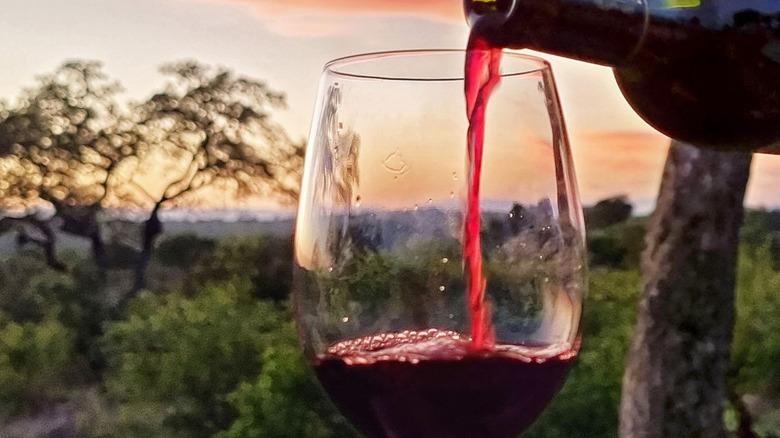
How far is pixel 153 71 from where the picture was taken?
Result: 0.91 metres

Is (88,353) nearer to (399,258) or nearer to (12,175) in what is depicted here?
(12,175)

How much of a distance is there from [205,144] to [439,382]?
57 centimetres

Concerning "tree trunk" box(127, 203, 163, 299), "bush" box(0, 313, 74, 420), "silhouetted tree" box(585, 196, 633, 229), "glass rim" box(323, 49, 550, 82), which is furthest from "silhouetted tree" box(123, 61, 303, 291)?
"glass rim" box(323, 49, 550, 82)

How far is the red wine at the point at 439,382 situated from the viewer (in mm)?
444

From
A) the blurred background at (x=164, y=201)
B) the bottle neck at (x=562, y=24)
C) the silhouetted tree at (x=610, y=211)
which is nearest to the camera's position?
the bottle neck at (x=562, y=24)

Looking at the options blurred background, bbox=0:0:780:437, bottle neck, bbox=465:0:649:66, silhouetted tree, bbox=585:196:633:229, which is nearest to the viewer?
bottle neck, bbox=465:0:649:66

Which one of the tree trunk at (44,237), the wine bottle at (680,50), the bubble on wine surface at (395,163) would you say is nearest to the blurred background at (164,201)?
the tree trunk at (44,237)

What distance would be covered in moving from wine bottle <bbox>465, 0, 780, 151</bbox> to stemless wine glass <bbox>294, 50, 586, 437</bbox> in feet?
0.13

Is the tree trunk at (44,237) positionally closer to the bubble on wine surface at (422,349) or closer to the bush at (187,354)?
the bush at (187,354)

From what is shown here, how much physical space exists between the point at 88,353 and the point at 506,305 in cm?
63

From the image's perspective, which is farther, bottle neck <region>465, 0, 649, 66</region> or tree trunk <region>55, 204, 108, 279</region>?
tree trunk <region>55, 204, 108, 279</region>

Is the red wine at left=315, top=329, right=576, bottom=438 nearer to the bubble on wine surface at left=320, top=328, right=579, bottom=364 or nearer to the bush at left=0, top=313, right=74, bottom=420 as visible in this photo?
the bubble on wine surface at left=320, top=328, right=579, bottom=364

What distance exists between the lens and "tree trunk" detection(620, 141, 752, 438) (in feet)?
3.09

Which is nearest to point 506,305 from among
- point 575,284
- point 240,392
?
point 575,284
